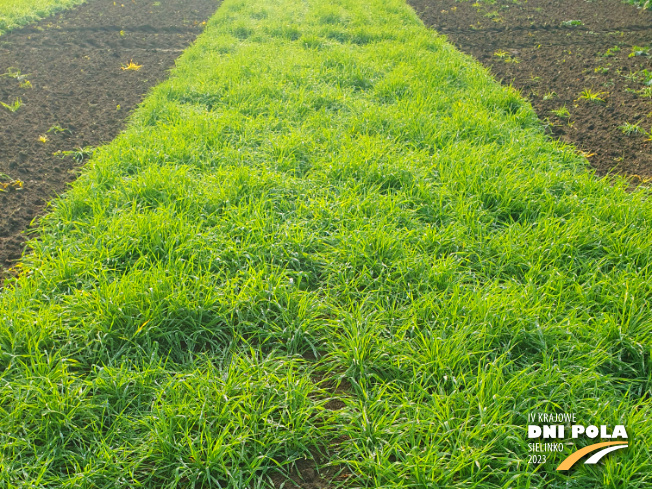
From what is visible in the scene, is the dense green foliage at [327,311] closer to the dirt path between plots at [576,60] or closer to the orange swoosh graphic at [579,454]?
the orange swoosh graphic at [579,454]

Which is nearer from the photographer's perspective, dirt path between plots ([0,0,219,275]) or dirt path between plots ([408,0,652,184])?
dirt path between plots ([0,0,219,275])

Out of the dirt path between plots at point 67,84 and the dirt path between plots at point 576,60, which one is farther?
the dirt path between plots at point 576,60

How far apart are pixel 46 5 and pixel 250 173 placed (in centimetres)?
810

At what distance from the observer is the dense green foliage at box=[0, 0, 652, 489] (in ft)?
5.59

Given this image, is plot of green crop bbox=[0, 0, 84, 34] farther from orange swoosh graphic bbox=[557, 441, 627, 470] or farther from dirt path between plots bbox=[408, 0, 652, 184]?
orange swoosh graphic bbox=[557, 441, 627, 470]

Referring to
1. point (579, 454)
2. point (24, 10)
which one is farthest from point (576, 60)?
point (24, 10)

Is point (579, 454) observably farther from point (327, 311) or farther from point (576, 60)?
point (576, 60)

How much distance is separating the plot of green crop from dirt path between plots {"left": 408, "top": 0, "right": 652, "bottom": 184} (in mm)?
7321

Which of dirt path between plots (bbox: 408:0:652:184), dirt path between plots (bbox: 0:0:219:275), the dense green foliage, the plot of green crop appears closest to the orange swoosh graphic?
the dense green foliage

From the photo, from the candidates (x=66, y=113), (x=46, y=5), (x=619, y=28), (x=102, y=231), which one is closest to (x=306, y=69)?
(x=66, y=113)

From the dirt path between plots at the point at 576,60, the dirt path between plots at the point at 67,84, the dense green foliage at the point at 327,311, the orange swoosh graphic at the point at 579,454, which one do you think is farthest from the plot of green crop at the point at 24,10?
the orange swoosh graphic at the point at 579,454

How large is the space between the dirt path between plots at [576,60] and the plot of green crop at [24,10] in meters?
7.32

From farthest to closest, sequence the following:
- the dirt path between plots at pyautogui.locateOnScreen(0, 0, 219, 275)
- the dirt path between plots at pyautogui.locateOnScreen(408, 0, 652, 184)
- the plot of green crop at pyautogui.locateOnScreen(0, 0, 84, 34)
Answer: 1. the plot of green crop at pyautogui.locateOnScreen(0, 0, 84, 34)
2. the dirt path between plots at pyautogui.locateOnScreen(408, 0, 652, 184)
3. the dirt path between plots at pyautogui.locateOnScreen(0, 0, 219, 275)

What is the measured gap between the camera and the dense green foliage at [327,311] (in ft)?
5.59
